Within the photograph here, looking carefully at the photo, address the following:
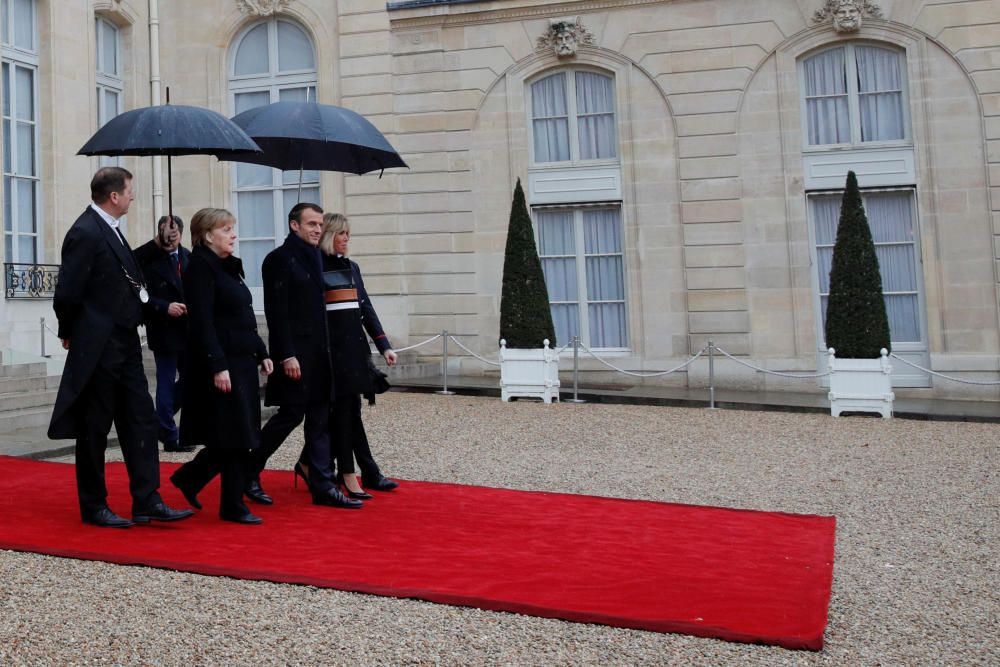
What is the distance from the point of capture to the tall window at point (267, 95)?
49.7 ft

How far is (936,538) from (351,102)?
37.2 ft

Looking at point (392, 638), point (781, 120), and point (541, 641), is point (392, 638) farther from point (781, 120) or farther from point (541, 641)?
point (781, 120)

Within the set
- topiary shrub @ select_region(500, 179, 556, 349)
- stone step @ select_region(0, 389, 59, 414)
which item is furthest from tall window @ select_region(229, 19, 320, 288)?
stone step @ select_region(0, 389, 59, 414)

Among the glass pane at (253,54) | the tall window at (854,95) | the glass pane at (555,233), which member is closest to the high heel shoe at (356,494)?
the glass pane at (555,233)

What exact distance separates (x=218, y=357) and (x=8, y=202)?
877cm

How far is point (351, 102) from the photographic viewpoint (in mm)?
14625

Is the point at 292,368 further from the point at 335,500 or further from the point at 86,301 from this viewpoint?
the point at 86,301

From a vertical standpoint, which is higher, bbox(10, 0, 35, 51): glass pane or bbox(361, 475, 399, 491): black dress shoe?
bbox(10, 0, 35, 51): glass pane

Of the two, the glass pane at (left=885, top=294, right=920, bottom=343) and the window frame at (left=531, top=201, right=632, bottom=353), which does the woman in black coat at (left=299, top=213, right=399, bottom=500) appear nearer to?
the window frame at (left=531, top=201, right=632, bottom=353)

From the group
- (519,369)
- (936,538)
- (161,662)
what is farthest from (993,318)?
(161,662)

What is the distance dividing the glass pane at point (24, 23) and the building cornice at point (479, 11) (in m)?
4.79

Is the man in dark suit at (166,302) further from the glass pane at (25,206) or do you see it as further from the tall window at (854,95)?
the tall window at (854,95)

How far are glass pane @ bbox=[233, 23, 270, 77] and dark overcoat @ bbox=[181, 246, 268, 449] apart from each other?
36.3 ft

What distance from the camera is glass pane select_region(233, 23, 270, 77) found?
50.1ft
